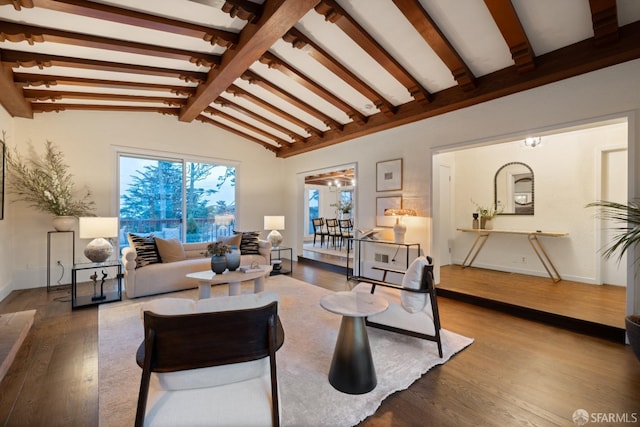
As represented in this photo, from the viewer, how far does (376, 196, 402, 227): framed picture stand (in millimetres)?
4754

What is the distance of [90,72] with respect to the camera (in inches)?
147

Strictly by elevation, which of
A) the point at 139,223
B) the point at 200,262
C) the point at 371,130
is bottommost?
the point at 200,262

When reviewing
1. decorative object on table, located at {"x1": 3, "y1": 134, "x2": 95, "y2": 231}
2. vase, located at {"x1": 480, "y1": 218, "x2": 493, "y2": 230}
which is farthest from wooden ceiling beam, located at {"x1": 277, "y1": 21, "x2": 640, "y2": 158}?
decorative object on table, located at {"x1": 3, "y1": 134, "x2": 95, "y2": 231}

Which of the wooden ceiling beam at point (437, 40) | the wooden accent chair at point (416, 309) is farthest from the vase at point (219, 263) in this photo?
the wooden ceiling beam at point (437, 40)

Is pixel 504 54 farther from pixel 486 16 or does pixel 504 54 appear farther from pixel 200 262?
pixel 200 262

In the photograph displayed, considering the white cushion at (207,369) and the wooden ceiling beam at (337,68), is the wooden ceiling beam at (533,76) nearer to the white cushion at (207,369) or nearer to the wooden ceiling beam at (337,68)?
the wooden ceiling beam at (337,68)

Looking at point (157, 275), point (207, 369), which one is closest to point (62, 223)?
point (157, 275)

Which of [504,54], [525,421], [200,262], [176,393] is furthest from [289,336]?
[504,54]

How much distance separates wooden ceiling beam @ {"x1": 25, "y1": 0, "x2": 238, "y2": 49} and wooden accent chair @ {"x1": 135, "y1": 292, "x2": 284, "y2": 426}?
2.91 meters

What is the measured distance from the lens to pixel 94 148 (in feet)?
16.2

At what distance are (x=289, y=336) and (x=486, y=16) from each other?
3617mm

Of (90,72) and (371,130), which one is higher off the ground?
(90,72)

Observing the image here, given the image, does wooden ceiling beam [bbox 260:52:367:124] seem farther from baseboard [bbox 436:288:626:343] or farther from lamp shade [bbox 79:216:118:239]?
baseboard [bbox 436:288:626:343]

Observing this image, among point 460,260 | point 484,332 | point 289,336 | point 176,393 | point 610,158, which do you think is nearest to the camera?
point 176,393
